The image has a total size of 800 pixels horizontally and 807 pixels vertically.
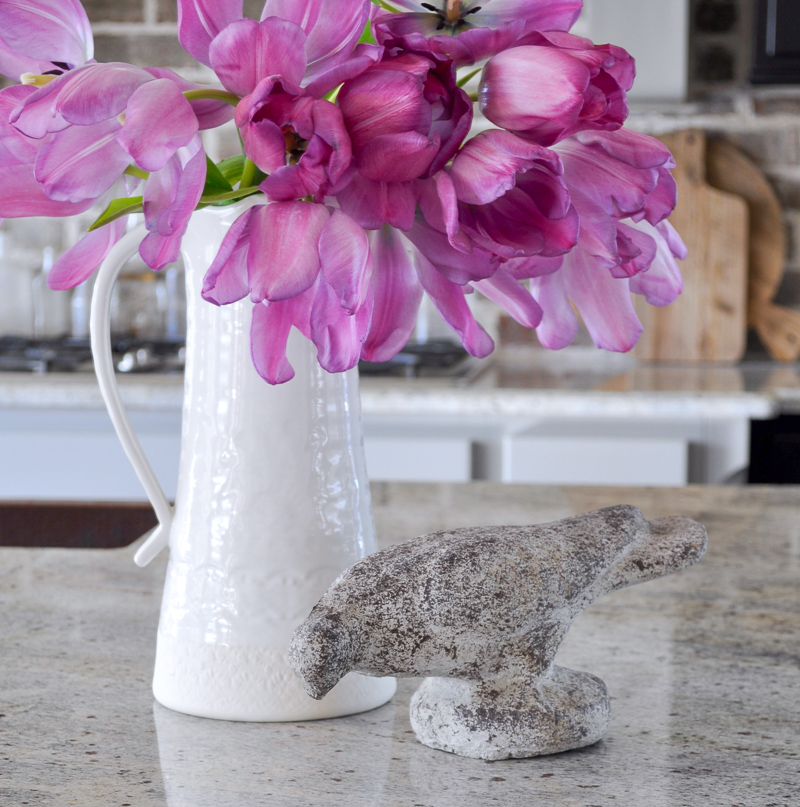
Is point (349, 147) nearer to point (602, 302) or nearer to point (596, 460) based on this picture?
point (602, 302)

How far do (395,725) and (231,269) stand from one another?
257 mm

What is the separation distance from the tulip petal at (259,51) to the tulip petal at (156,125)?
0.07ft

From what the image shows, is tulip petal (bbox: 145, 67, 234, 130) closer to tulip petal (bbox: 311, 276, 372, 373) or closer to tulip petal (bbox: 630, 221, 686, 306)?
tulip petal (bbox: 311, 276, 372, 373)

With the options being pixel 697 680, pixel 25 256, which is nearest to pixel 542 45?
pixel 697 680

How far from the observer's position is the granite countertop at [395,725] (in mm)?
447

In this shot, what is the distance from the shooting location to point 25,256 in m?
2.55

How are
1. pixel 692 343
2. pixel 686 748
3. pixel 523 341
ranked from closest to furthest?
pixel 686 748 → pixel 692 343 → pixel 523 341

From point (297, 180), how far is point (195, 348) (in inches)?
7.4

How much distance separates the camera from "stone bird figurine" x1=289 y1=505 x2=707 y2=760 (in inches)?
16.7

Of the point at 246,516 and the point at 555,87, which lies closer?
the point at 555,87

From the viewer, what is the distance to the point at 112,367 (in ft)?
1.73

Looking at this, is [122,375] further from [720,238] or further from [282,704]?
[282,704]

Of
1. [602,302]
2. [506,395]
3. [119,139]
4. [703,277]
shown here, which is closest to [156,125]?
[119,139]

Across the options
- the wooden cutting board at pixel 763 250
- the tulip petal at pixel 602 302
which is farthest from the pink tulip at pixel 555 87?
the wooden cutting board at pixel 763 250
